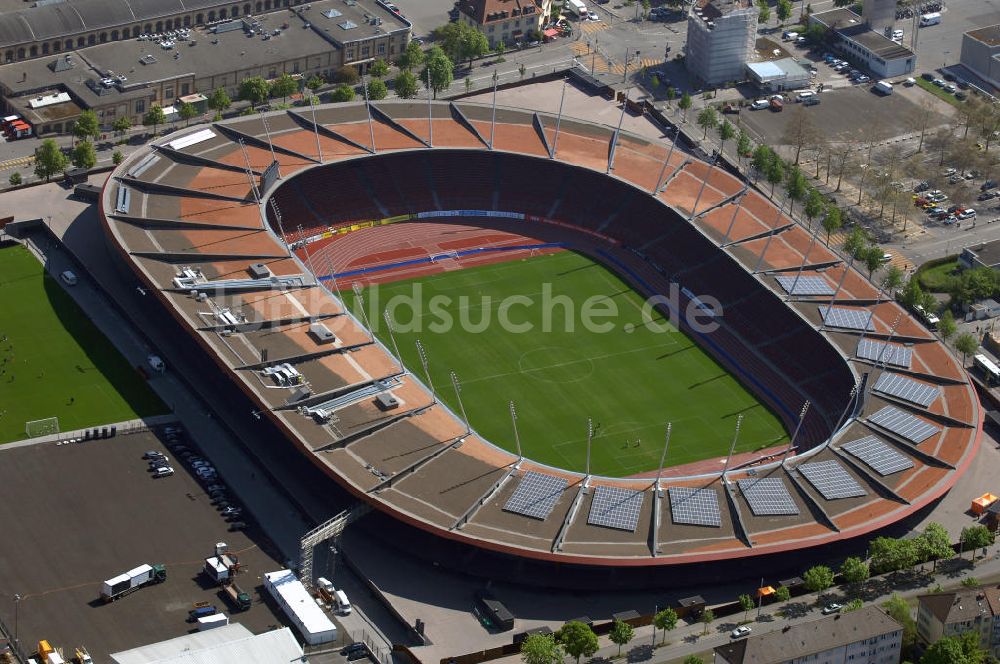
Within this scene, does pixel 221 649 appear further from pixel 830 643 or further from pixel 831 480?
pixel 831 480

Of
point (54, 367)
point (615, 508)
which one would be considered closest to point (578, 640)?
point (615, 508)

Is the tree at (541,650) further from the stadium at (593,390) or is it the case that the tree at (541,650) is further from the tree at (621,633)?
the stadium at (593,390)

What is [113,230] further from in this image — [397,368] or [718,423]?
[718,423]

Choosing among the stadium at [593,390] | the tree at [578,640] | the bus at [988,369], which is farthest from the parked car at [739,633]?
the bus at [988,369]

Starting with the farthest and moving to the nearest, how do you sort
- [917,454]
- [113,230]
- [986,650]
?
[113,230] → [917,454] → [986,650]

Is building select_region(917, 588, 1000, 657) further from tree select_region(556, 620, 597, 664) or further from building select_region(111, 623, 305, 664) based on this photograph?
building select_region(111, 623, 305, 664)

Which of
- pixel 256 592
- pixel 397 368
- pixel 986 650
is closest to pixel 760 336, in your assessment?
pixel 397 368

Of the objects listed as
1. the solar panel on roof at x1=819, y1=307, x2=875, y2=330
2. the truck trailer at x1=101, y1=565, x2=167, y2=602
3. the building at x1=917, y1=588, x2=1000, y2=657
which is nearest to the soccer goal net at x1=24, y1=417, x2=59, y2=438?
A: the truck trailer at x1=101, y1=565, x2=167, y2=602
